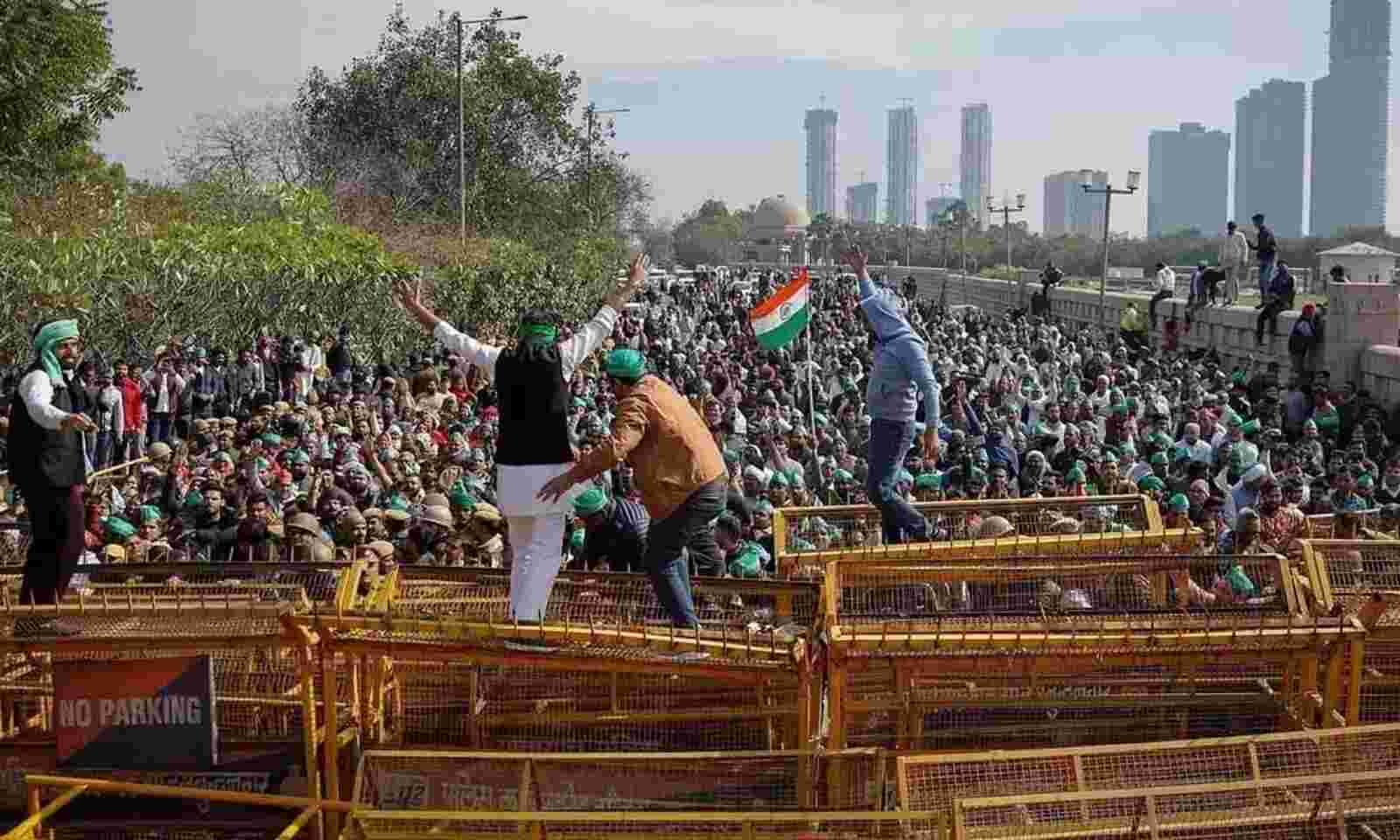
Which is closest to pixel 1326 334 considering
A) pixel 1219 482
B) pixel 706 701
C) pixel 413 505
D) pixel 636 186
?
pixel 1219 482

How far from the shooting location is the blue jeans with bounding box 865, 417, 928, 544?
9211 mm

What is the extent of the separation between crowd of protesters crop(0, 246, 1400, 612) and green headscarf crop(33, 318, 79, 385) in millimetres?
540

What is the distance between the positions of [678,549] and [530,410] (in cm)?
93

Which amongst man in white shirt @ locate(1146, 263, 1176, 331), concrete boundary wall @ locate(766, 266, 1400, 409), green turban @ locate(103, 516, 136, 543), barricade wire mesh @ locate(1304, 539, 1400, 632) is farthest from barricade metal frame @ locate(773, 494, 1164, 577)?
man in white shirt @ locate(1146, 263, 1176, 331)

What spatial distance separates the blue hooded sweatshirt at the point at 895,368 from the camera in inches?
371

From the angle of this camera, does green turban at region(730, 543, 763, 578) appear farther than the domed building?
No

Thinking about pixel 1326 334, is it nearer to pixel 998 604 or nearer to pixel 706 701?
pixel 998 604

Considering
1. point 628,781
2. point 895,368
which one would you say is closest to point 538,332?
point 628,781

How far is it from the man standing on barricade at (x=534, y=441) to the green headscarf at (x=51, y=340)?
1859 millimetres

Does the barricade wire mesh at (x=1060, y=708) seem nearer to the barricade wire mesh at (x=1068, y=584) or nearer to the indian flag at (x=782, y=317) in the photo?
the barricade wire mesh at (x=1068, y=584)

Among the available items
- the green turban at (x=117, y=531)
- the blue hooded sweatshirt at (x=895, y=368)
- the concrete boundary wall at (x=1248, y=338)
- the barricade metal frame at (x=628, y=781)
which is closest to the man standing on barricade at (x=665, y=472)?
the barricade metal frame at (x=628, y=781)

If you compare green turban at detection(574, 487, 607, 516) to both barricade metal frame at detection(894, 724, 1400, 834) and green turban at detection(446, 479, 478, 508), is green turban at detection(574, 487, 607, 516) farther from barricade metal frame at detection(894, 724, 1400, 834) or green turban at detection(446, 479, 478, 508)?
barricade metal frame at detection(894, 724, 1400, 834)

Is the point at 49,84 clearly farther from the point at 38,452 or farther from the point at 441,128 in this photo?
the point at 38,452

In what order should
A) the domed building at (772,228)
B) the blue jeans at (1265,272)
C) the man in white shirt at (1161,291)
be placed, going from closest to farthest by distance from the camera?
1. the blue jeans at (1265,272)
2. the man in white shirt at (1161,291)
3. the domed building at (772,228)
